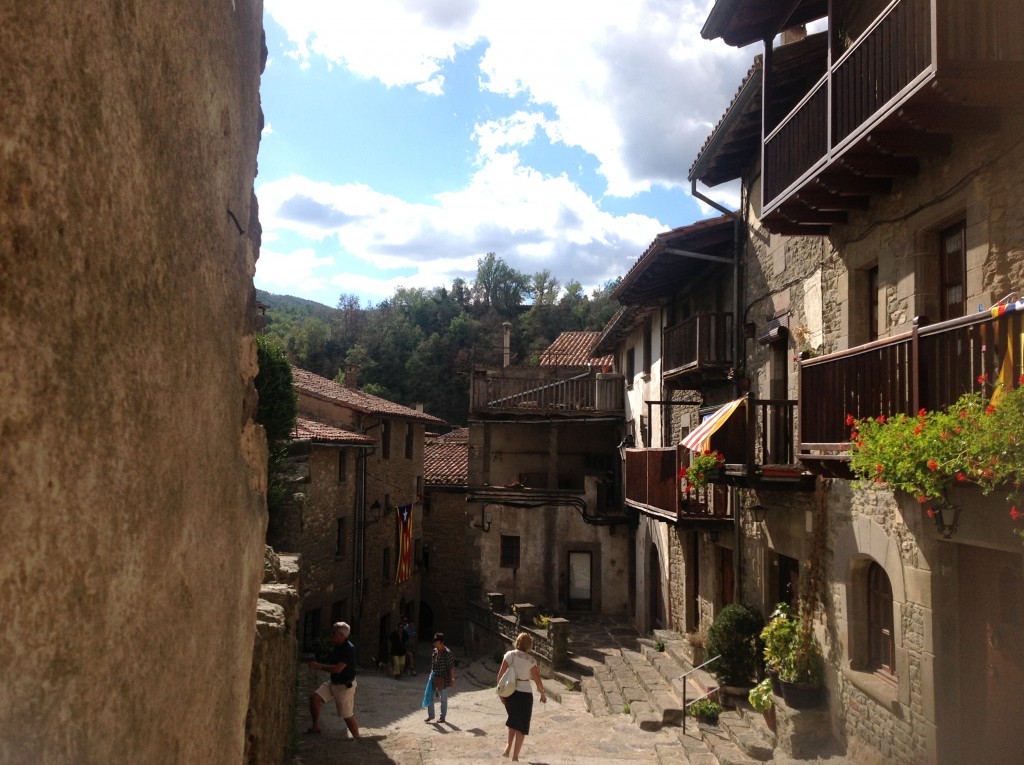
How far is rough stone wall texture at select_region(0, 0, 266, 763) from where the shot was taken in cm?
157

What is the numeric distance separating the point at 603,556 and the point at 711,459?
13.2 meters

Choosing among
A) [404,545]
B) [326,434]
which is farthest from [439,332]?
[326,434]

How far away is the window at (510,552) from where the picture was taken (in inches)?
1011

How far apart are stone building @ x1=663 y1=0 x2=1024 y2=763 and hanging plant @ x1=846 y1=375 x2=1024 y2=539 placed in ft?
0.92

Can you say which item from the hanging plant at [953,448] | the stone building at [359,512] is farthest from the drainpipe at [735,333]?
the stone building at [359,512]

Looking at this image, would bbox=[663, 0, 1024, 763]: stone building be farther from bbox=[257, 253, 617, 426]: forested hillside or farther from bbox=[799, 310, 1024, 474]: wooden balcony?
bbox=[257, 253, 617, 426]: forested hillside

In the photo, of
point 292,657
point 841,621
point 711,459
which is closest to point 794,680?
point 841,621

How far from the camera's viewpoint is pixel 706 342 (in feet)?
47.5

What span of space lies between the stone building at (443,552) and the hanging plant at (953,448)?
87.2 feet

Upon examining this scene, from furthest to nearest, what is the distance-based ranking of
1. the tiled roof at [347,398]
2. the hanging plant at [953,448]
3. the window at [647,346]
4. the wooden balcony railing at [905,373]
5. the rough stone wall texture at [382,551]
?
the rough stone wall texture at [382,551]
the tiled roof at [347,398]
the window at [647,346]
the wooden balcony railing at [905,373]
the hanging plant at [953,448]

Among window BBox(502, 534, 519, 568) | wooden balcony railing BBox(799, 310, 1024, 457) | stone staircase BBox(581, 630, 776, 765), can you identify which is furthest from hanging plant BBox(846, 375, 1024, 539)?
window BBox(502, 534, 519, 568)

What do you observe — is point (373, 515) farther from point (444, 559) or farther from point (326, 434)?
point (444, 559)

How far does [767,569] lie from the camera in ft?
41.0

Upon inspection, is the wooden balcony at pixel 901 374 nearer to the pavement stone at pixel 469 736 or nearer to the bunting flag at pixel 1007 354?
the bunting flag at pixel 1007 354
